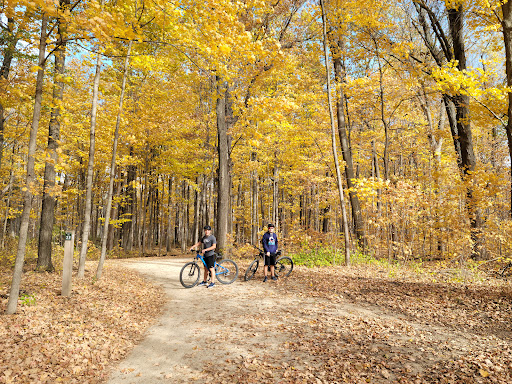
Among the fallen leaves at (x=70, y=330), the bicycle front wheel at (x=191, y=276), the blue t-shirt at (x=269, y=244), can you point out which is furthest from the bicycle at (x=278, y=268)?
the fallen leaves at (x=70, y=330)

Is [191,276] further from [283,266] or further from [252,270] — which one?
[283,266]

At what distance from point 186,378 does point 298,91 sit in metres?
15.7

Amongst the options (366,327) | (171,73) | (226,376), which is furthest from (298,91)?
(226,376)

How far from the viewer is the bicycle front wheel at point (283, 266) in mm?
9711

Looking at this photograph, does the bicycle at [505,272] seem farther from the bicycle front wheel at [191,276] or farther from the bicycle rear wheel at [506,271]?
the bicycle front wheel at [191,276]

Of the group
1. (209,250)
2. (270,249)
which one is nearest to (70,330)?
(209,250)

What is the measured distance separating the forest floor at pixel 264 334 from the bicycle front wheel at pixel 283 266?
1432mm

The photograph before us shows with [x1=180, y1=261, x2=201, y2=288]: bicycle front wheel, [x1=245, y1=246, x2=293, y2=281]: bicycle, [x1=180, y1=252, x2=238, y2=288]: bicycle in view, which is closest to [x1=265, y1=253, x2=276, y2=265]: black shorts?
[x1=245, y1=246, x2=293, y2=281]: bicycle

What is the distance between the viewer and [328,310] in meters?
6.29

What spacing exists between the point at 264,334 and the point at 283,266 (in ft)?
14.6

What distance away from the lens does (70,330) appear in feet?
16.1

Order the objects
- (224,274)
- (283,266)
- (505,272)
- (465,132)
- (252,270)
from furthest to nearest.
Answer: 1. (465,132)
2. (252,270)
3. (283,266)
4. (224,274)
5. (505,272)

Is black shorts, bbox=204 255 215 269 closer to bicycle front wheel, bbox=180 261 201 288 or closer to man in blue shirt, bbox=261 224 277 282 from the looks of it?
bicycle front wheel, bbox=180 261 201 288

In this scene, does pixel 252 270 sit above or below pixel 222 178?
below
